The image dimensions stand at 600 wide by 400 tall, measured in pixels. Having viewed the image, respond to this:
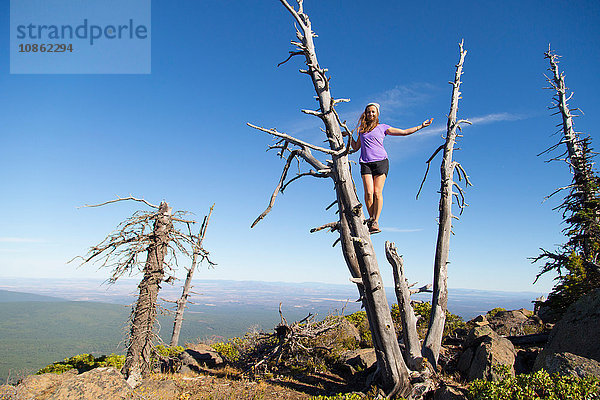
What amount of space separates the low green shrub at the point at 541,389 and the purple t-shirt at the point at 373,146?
4.19 metres

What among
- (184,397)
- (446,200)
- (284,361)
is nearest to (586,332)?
(446,200)

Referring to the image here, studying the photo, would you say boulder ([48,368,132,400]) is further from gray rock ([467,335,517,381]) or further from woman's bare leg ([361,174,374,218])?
gray rock ([467,335,517,381])

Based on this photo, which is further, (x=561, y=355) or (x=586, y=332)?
(x=586, y=332)

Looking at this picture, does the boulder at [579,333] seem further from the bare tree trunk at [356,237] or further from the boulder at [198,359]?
the boulder at [198,359]

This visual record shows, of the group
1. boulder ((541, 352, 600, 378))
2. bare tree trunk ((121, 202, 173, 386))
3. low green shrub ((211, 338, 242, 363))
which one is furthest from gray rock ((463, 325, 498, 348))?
bare tree trunk ((121, 202, 173, 386))

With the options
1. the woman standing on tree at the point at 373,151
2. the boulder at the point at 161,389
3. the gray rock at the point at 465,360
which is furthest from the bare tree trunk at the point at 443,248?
the boulder at the point at 161,389

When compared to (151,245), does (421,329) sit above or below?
below

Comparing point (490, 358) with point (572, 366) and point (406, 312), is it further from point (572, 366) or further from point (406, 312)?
point (406, 312)

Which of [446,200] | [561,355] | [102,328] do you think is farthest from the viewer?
[102,328]

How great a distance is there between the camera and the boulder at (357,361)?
9.19m

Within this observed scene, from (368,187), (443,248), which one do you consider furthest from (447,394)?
(368,187)

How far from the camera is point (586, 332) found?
20.7 ft

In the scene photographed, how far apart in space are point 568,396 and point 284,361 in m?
7.99

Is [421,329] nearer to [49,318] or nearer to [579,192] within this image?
[579,192]
